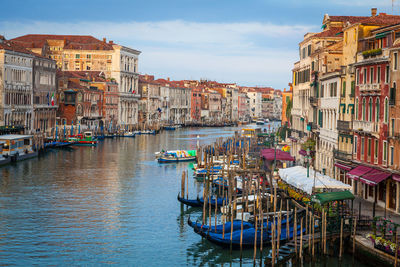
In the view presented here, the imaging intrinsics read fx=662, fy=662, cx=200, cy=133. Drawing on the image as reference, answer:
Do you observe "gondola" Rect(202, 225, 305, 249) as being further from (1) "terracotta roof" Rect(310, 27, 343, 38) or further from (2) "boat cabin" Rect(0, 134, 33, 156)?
(2) "boat cabin" Rect(0, 134, 33, 156)

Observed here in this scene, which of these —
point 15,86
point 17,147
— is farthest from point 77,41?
point 17,147

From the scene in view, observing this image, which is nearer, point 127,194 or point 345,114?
point 345,114

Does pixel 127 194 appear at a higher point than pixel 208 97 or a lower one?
lower

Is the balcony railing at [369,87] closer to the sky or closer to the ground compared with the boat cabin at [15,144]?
closer to the sky

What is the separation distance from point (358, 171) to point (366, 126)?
4.89 ft

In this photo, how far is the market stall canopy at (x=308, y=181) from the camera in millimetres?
19359

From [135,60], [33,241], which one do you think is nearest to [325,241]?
[33,241]

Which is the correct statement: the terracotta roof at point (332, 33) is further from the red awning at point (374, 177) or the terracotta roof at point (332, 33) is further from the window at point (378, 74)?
the red awning at point (374, 177)

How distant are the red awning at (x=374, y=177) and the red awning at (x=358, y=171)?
323 mm

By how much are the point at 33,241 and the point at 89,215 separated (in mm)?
4140

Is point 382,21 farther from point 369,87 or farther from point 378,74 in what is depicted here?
point 378,74

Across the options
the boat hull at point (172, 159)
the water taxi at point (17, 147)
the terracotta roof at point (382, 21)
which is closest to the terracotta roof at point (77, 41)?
the water taxi at point (17, 147)

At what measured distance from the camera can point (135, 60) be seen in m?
89.1

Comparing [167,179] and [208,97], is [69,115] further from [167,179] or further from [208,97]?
[208,97]
